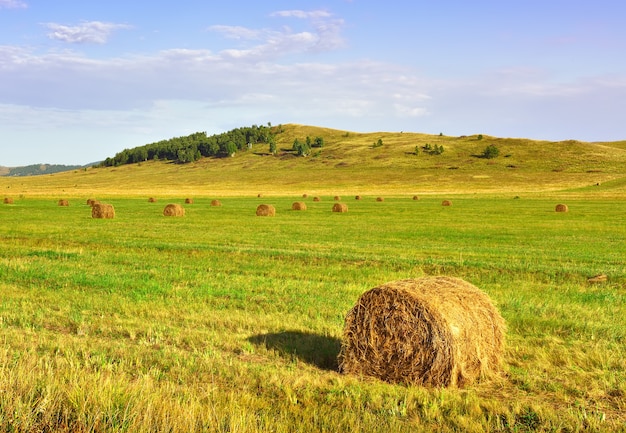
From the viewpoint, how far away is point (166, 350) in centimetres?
933

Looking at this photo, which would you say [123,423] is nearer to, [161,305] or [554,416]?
[554,416]

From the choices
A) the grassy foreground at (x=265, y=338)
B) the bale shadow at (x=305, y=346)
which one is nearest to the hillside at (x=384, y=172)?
the grassy foreground at (x=265, y=338)

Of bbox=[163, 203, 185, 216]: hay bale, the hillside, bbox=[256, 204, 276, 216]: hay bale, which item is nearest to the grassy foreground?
bbox=[163, 203, 185, 216]: hay bale

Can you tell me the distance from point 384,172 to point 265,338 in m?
132

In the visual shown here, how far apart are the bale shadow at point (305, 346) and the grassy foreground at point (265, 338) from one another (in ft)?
0.15

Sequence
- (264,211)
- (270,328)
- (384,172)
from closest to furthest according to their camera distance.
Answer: (270,328) → (264,211) → (384,172)

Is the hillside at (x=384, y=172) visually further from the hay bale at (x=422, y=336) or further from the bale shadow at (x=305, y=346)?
the hay bale at (x=422, y=336)

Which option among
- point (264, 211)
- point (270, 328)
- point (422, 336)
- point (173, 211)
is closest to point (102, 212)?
point (173, 211)

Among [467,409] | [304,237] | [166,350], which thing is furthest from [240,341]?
[304,237]

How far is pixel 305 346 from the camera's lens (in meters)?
9.92

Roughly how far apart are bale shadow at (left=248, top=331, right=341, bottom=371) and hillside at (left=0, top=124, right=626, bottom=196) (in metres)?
85.6

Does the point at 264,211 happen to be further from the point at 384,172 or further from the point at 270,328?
the point at 384,172

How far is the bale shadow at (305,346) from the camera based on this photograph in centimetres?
934

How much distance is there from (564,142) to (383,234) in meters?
143
